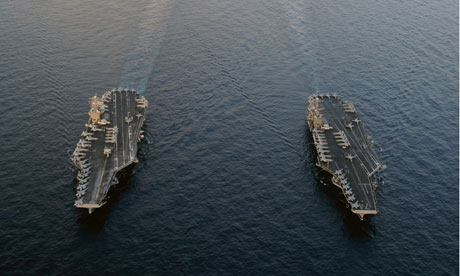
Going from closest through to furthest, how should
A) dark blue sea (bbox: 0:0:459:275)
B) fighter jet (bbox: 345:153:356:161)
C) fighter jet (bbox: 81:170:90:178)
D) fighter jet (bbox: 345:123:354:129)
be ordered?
dark blue sea (bbox: 0:0:459:275) → fighter jet (bbox: 81:170:90:178) → fighter jet (bbox: 345:153:356:161) → fighter jet (bbox: 345:123:354:129)

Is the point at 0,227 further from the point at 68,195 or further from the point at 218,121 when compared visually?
the point at 218,121

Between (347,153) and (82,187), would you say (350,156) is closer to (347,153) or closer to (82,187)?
(347,153)

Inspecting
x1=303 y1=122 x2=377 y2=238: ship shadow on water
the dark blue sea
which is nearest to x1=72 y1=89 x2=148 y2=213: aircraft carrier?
the dark blue sea

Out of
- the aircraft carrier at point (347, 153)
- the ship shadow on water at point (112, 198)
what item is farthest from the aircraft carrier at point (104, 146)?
the aircraft carrier at point (347, 153)

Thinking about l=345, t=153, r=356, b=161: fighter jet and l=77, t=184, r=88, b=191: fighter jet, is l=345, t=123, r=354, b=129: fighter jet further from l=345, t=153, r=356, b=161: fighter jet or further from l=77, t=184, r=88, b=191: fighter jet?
l=77, t=184, r=88, b=191: fighter jet

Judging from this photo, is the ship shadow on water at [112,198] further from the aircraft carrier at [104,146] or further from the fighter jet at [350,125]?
the fighter jet at [350,125]

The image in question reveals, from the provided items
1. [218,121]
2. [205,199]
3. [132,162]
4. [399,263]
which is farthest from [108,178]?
[399,263]

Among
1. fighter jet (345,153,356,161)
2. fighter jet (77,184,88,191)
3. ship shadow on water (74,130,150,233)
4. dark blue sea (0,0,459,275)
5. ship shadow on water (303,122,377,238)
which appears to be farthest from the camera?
fighter jet (345,153,356,161)
